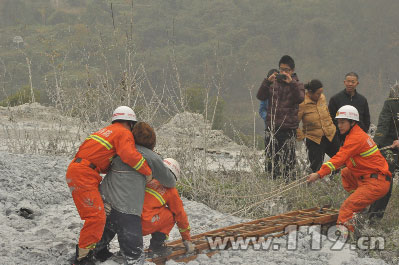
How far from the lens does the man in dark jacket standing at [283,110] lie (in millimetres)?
7184

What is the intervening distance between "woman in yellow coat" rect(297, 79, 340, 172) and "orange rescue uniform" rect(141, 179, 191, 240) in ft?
11.6

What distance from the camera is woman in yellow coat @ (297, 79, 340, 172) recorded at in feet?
24.5

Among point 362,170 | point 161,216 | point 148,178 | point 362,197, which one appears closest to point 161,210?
point 161,216

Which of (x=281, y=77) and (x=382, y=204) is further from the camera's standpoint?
(x=281, y=77)

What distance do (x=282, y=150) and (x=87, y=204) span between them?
3.65 metres

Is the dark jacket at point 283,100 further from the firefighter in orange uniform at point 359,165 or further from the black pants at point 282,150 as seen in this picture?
the firefighter in orange uniform at point 359,165

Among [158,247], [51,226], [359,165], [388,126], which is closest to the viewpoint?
[158,247]

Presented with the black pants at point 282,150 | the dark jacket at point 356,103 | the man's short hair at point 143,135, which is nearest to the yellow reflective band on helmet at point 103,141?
the man's short hair at point 143,135

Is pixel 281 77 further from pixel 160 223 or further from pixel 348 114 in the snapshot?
pixel 160 223

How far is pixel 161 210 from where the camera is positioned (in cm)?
448

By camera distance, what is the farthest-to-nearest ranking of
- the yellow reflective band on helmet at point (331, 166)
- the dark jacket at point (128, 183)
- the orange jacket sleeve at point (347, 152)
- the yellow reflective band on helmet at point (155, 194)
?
1. the orange jacket sleeve at point (347, 152)
2. the yellow reflective band on helmet at point (331, 166)
3. the yellow reflective band on helmet at point (155, 194)
4. the dark jacket at point (128, 183)

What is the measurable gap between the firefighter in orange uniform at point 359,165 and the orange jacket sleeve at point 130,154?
201cm

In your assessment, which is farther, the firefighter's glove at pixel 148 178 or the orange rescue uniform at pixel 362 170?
the orange rescue uniform at pixel 362 170

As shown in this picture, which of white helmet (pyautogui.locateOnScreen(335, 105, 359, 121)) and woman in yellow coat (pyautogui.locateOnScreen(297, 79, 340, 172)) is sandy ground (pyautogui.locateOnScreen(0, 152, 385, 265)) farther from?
woman in yellow coat (pyautogui.locateOnScreen(297, 79, 340, 172))
